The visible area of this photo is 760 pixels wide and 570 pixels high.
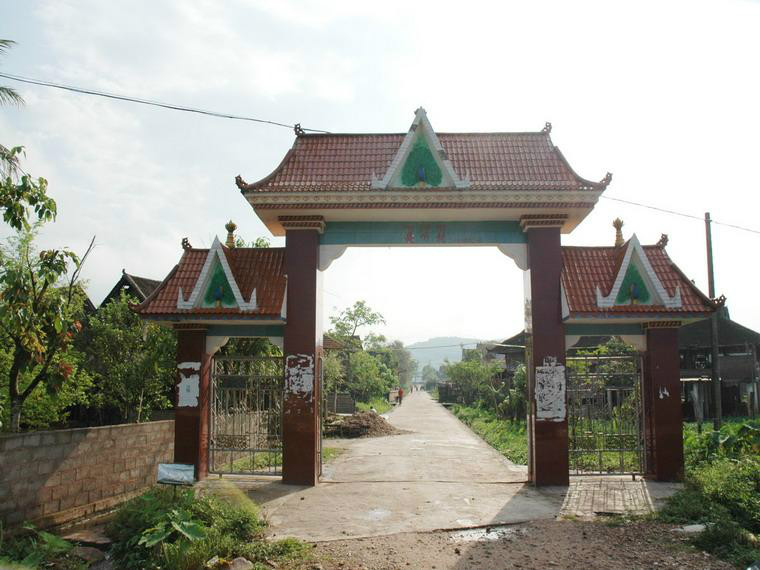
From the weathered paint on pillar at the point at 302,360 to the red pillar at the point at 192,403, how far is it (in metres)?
1.48

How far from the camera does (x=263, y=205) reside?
1074 centimetres

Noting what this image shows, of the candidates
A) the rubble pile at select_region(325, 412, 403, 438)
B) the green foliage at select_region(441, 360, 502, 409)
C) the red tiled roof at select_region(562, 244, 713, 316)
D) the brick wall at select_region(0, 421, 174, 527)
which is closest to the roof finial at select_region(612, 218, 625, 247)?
the red tiled roof at select_region(562, 244, 713, 316)

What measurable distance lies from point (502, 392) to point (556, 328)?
70.8 ft

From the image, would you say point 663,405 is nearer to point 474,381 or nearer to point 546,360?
point 546,360

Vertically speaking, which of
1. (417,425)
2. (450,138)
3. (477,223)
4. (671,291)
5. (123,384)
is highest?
(450,138)

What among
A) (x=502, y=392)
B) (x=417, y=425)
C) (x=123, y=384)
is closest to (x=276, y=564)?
(x=123, y=384)

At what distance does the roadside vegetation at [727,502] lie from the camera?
670cm

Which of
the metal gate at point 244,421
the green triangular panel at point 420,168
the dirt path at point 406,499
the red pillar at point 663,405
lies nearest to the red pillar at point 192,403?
the metal gate at point 244,421

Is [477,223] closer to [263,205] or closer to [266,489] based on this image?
[263,205]

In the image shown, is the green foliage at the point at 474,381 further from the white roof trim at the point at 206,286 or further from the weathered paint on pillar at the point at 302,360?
the white roof trim at the point at 206,286

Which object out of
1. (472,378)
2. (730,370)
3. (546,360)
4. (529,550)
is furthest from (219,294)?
(472,378)

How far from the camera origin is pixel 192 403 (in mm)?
10703

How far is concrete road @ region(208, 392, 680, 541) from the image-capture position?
8.04 metres

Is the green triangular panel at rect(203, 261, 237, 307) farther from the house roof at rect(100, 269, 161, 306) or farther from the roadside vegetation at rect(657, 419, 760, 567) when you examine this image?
the house roof at rect(100, 269, 161, 306)
